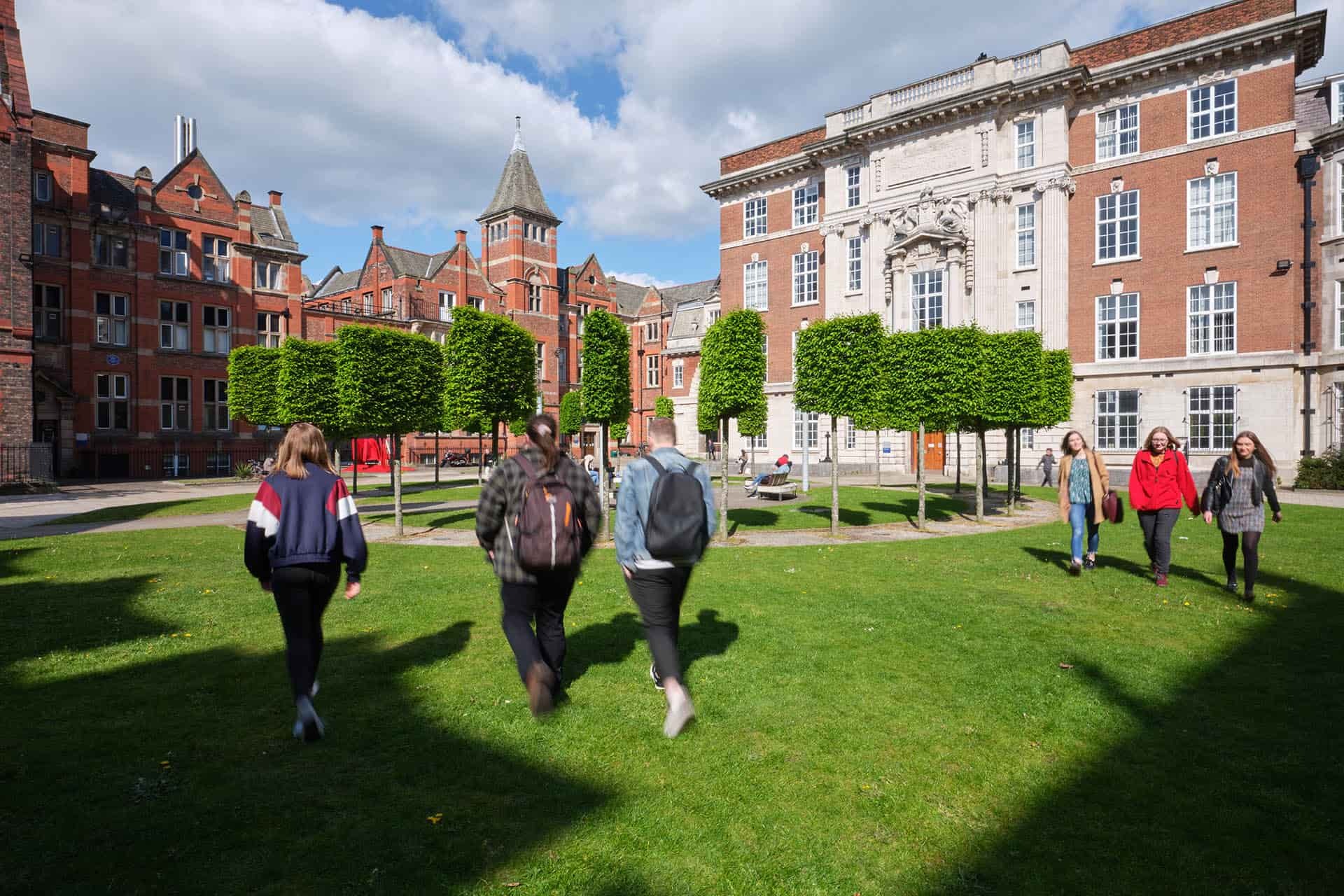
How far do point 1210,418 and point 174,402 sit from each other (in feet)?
169

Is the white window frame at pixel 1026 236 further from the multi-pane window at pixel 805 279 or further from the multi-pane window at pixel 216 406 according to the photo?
the multi-pane window at pixel 216 406

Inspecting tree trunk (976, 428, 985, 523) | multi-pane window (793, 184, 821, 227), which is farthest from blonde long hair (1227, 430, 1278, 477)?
multi-pane window (793, 184, 821, 227)

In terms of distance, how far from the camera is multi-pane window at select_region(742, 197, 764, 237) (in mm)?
44156

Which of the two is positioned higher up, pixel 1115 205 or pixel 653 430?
pixel 1115 205

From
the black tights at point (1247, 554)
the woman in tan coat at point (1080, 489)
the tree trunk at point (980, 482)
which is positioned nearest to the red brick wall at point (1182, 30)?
the tree trunk at point (980, 482)

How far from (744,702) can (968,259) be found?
33740 millimetres

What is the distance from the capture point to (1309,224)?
26.5 m

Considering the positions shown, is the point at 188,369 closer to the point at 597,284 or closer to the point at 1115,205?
the point at 597,284

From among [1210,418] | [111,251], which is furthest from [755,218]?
[111,251]

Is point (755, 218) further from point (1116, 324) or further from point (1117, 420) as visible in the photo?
point (1117, 420)

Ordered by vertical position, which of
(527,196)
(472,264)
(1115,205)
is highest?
(527,196)

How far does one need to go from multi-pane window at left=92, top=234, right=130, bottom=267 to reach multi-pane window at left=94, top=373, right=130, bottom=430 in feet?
19.9

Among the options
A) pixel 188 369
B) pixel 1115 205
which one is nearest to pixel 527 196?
pixel 188 369

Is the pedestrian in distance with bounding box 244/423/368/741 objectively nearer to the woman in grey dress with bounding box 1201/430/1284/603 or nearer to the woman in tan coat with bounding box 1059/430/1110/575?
the woman in tan coat with bounding box 1059/430/1110/575
